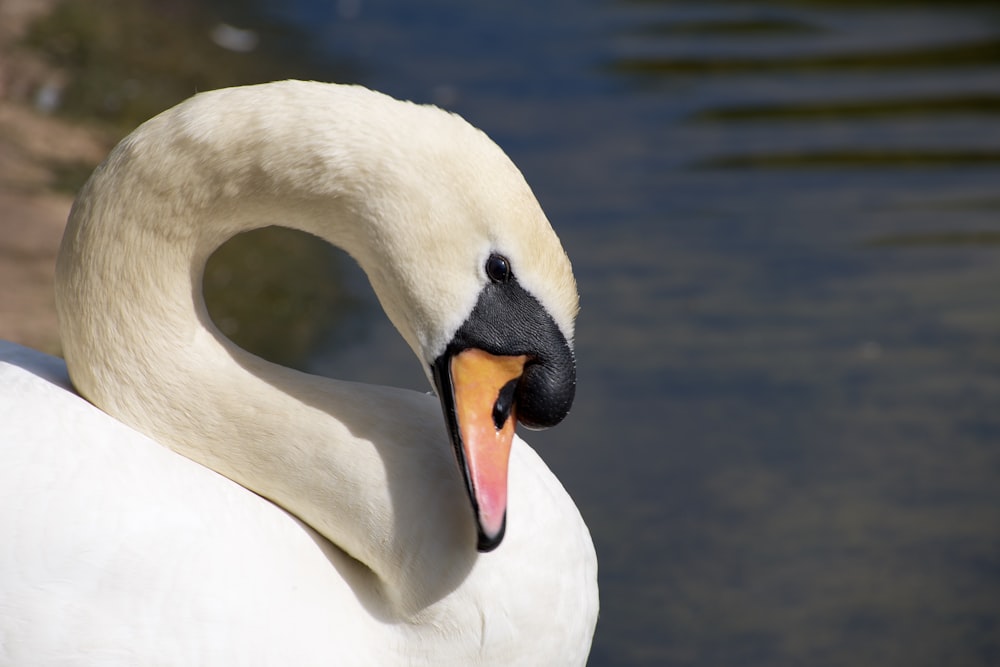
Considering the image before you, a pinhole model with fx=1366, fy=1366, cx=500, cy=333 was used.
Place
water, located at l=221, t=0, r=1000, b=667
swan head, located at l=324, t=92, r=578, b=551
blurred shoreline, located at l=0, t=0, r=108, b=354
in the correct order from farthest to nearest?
blurred shoreline, located at l=0, t=0, r=108, b=354, water, located at l=221, t=0, r=1000, b=667, swan head, located at l=324, t=92, r=578, b=551

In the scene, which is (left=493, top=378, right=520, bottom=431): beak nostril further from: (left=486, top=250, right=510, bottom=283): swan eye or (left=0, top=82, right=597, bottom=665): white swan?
(left=486, top=250, right=510, bottom=283): swan eye

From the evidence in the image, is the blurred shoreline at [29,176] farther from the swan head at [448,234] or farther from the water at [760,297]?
the swan head at [448,234]

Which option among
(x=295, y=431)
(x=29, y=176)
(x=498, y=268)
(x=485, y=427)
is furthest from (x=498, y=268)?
(x=29, y=176)

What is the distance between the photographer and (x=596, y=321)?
15.9 ft

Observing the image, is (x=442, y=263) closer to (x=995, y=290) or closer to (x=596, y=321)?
(x=596, y=321)

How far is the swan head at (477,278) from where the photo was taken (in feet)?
6.96

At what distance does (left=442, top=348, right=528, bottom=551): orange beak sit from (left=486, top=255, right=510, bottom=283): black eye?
0.12 meters

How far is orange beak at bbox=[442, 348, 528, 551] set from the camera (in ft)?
7.02

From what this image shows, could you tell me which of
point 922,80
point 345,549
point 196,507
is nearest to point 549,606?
point 345,549

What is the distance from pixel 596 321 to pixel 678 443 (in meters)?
0.78

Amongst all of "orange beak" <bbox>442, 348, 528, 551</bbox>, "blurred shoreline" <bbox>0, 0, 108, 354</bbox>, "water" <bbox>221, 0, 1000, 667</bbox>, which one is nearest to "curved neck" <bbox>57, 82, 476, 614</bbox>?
"orange beak" <bbox>442, 348, 528, 551</bbox>

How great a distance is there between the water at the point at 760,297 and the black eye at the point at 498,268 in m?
1.52

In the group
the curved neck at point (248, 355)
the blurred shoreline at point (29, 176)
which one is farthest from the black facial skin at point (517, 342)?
the blurred shoreline at point (29, 176)

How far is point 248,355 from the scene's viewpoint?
2.49 metres
